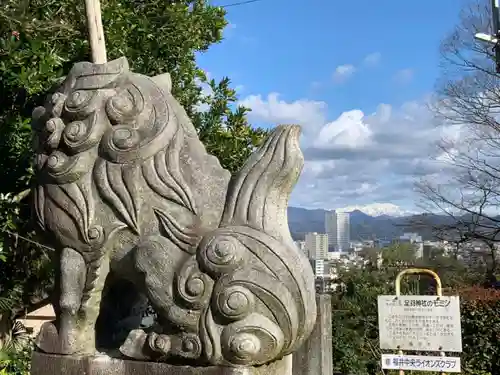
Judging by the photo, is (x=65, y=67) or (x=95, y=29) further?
(x=65, y=67)

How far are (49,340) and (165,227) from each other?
861 millimetres

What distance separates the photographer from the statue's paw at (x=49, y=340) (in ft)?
9.29

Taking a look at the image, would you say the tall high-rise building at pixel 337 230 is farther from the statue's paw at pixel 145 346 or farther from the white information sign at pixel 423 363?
the statue's paw at pixel 145 346

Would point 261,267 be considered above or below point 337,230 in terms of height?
below

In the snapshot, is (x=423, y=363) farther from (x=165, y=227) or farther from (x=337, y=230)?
(x=337, y=230)

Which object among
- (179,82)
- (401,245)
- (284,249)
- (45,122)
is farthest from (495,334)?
(45,122)

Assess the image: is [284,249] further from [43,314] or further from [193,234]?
[43,314]

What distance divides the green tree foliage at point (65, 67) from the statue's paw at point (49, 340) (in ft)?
5.28

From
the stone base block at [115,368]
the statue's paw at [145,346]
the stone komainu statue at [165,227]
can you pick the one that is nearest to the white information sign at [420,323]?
the stone base block at [115,368]

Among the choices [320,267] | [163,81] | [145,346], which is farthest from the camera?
[320,267]

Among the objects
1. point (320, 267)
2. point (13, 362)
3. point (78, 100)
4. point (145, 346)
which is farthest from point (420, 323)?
point (320, 267)

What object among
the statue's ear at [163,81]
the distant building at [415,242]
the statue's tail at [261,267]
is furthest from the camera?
the distant building at [415,242]

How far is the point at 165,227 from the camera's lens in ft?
8.87

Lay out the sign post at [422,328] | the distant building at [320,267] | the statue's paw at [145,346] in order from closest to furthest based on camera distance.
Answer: the statue's paw at [145,346], the sign post at [422,328], the distant building at [320,267]
